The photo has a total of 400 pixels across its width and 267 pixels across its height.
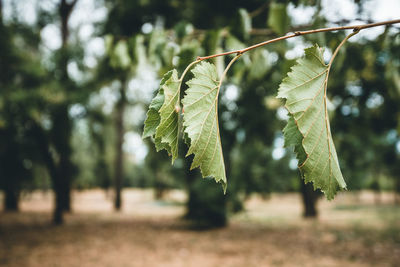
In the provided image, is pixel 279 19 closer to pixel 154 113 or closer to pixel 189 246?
pixel 154 113

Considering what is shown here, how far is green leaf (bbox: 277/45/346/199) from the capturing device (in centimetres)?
75

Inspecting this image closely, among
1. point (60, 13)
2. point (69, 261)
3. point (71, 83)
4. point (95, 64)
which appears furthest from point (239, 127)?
point (60, 13)

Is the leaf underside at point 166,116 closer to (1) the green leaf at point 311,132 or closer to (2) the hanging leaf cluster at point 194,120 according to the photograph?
(2) the hanging leaf cluster at point 194,120

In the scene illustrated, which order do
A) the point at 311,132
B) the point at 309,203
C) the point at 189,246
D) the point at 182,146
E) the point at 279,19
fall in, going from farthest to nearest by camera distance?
1. the point at 309,203
2. the point at 182,146
3. the point at 189,246
4. the point at 279,19
5. the point at 311,132

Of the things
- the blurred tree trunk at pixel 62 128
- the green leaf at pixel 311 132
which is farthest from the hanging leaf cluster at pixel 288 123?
the blurred tree trunk at pixel 62 128

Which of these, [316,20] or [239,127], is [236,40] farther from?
[239,127]

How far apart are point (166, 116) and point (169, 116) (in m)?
0.01

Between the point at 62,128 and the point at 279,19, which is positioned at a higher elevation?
the point at 62,128

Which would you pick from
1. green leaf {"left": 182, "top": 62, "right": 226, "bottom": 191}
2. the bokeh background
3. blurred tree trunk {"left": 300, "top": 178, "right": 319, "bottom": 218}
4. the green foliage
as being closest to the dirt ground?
the bokeh background

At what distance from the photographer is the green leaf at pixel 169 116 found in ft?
2.43

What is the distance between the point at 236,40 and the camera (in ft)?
6.56

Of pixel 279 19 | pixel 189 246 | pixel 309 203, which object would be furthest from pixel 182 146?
pixel 309 203

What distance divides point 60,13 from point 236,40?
11589 mm

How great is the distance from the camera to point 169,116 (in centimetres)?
76
